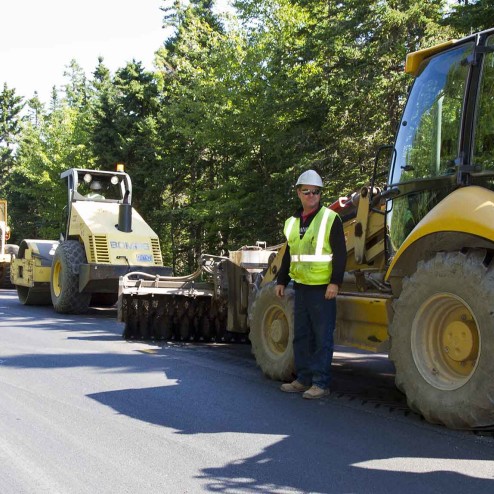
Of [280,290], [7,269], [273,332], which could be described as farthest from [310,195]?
[7,269]

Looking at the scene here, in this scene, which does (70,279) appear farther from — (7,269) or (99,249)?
(7,269)

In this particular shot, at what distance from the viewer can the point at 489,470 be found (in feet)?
12.0

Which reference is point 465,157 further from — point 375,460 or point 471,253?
point 375,460

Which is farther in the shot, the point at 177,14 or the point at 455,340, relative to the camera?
the point at 177,14

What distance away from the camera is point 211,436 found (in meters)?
4.43

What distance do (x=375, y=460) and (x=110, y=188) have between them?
1101 cm

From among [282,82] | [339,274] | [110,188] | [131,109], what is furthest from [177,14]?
[339,274]

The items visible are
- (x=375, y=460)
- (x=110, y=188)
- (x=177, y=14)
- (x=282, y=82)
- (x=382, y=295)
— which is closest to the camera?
(x=375, y=460)

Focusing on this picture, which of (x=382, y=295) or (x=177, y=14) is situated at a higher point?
(x=177, y=14)

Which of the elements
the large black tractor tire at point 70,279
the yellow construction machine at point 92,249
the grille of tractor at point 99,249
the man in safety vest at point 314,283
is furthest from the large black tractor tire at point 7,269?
the man in safety vest at point 314,283

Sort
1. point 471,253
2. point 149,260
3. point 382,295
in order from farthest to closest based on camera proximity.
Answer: point 149,260
point 382,295
point 471,253

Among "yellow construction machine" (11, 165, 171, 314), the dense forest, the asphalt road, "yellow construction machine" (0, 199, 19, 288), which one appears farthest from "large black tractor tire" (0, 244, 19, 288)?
the asphalt road

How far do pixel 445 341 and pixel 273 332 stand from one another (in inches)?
86.1

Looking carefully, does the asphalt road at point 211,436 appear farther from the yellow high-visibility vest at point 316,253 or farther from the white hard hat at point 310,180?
the white hard hat at point 310,180
